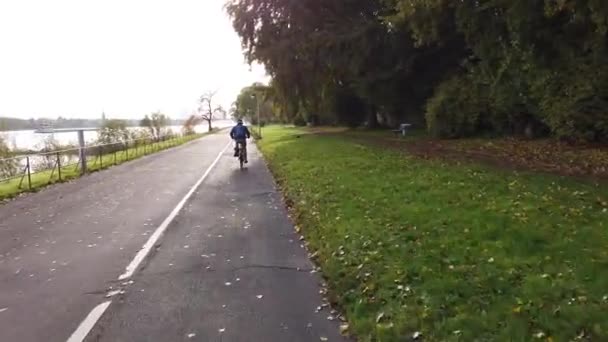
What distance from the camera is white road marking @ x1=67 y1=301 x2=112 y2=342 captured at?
14.8 ft

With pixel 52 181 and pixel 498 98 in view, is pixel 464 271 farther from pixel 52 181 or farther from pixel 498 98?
pixel 498 98

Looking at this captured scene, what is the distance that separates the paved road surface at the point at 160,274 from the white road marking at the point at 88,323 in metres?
0.06

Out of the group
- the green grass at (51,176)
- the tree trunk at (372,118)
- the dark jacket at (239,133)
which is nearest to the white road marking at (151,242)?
the green grass at (51,176)

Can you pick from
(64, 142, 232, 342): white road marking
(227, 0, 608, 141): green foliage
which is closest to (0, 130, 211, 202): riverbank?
(64, 142, 232, 342): white road marking

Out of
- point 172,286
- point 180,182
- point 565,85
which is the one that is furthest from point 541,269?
point 565,85

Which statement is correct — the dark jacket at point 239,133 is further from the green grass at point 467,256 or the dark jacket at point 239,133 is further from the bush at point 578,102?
the bush at point 578,102

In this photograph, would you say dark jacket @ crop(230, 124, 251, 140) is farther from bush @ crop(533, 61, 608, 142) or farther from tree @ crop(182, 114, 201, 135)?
tree @ crop(182, 114, 201, 135)

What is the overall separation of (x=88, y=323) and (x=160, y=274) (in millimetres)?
1521

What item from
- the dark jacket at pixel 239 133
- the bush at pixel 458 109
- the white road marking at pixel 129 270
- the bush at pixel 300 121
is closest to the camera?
the white road marking at pixel 129 270

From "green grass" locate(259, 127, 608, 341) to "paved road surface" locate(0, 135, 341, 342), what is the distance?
0.55 m

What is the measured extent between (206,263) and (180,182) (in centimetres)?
984

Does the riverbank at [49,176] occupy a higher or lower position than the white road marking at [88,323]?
higher

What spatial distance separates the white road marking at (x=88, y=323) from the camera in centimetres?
450

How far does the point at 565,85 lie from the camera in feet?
57.1
